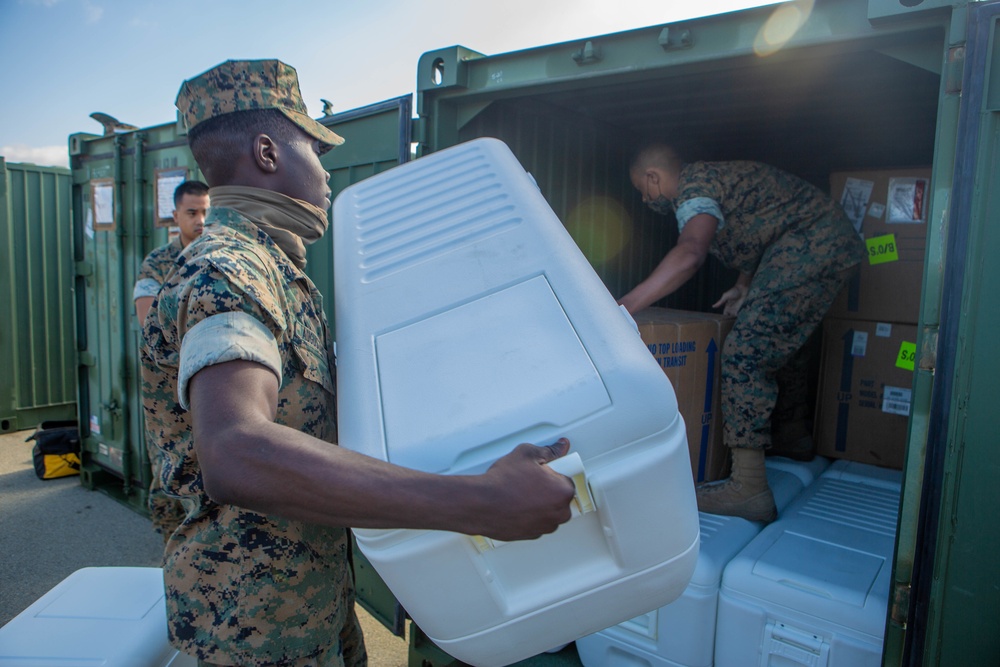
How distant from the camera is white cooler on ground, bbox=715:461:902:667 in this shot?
70.1 inches

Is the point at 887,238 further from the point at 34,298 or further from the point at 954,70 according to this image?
the point at 34,298

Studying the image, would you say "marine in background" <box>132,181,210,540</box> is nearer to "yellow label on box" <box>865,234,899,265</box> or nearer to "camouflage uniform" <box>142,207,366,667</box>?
"camouflage uniform" <box>142,207,366,667</box>

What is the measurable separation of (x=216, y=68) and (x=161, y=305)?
1.62 ft

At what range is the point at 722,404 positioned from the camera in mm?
2750

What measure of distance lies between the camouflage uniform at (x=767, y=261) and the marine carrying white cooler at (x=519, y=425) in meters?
1.63

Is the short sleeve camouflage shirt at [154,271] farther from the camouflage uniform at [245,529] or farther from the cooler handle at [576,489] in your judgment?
the cooler handle at [576,489]

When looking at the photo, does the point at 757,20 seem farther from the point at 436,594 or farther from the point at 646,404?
the point at 436,594

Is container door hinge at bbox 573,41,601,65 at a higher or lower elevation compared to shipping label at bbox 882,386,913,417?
higher

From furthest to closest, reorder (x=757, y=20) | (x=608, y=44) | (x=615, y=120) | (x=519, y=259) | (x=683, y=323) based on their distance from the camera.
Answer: (x=615, y=120), (x=683, y=323), (x=608, y=44), (x=757, y=20), (x=519, y=259)

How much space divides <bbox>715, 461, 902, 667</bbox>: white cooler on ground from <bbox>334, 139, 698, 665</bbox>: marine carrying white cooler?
997 mm

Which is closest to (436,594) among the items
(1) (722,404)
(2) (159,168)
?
(1) (722,404)

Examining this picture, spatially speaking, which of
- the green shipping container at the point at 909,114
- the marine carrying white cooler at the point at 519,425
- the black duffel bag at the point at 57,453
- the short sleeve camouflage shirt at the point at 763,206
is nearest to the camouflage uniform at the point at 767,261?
the short sleeve camouflage shirt at the point at 763,206

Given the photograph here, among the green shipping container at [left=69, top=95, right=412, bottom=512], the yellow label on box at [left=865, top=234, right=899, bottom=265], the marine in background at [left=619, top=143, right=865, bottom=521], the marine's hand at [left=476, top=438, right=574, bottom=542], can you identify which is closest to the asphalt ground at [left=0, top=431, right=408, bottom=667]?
the green shipping container at [left=69, top=95, right=412, bottom=512]

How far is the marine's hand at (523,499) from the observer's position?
2.82ft
